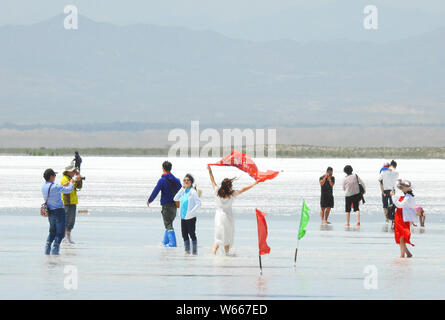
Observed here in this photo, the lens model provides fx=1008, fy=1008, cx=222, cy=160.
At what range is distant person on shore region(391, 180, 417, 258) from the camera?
1689 cm

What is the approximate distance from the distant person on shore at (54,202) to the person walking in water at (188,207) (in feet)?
6.58

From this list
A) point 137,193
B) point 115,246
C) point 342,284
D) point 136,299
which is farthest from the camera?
point 137,193

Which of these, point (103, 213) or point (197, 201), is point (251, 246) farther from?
point (103, 213)

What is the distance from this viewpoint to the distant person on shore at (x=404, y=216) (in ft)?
55.4

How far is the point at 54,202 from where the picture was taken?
16359mm

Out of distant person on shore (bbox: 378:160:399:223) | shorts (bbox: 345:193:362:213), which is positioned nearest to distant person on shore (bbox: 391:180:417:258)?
shorts (bbox: 345:193:362:213)

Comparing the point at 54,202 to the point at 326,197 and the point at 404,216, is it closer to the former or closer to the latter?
the point at 404,216

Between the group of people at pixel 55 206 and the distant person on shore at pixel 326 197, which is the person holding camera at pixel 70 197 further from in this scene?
the distant person on shore at pixel 326 197

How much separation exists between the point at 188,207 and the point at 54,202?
2385 mm

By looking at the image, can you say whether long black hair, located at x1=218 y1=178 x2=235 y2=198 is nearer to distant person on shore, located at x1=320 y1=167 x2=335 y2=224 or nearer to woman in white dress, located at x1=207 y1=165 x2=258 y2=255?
woman in white dress, located at x1=207 y1=165 x2=258 y2=255

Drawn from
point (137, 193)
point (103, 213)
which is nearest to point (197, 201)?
point (103, 213)

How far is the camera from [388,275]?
Result: 48.2 ft

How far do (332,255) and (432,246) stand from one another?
2.68 m

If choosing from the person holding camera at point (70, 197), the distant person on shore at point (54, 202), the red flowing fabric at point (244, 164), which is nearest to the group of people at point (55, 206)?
the distant person on shore at point (54, 202)
